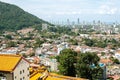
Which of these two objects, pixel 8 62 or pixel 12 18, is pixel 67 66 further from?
pixel 12 18

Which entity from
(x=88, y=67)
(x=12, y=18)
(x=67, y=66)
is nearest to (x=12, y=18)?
(x=12, y=18)

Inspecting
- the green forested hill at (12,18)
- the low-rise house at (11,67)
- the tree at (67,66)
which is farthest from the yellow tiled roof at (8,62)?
the green forested hill at (12,18)

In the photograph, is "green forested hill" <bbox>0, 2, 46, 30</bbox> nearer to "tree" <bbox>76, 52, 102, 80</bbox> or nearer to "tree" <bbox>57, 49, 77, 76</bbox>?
"tree" <bbox>57, 49, 77, 76</bbox>

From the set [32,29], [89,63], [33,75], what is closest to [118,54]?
[89,63]

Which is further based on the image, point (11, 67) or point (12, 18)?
point (12, 18)

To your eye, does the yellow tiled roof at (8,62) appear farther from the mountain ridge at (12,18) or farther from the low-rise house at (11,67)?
the mountain ridge at (12,18)
